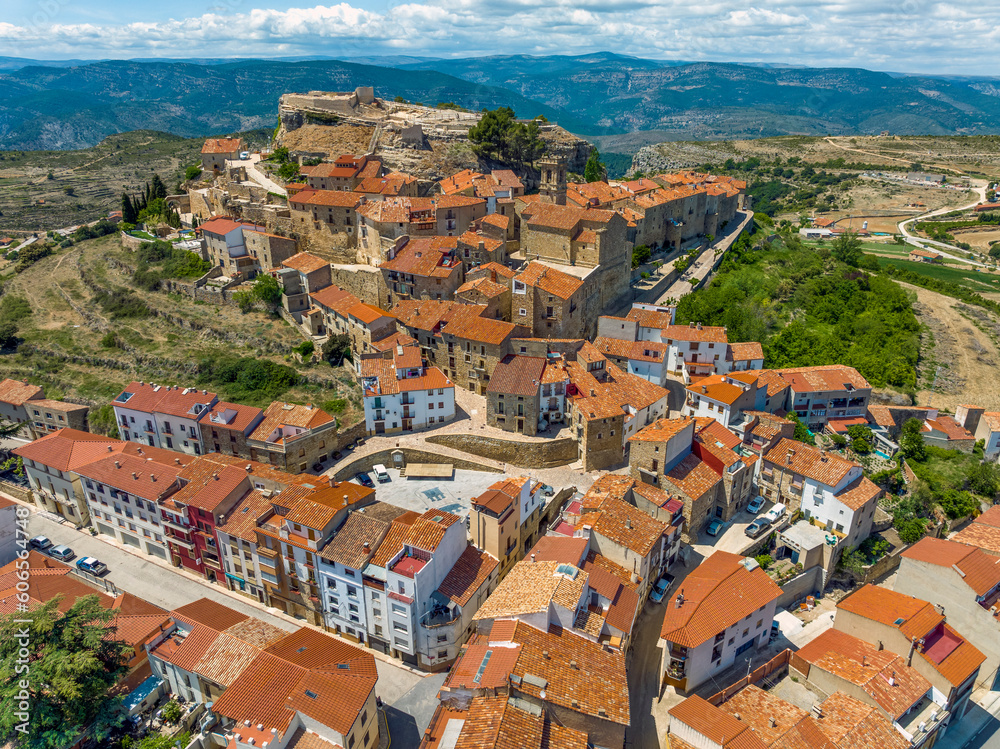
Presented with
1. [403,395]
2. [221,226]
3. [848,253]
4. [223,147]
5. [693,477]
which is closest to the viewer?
[693,477]

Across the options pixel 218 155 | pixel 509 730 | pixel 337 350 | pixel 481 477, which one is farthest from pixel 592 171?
pixel 509 730

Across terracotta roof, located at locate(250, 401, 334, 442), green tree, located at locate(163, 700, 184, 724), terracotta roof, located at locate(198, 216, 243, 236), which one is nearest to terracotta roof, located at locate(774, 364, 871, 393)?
terracotta roof, located at locate(250, 401, 334, 442)

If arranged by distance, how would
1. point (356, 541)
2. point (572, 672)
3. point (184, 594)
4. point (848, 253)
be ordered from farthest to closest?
point (848, 253)
point (184, 594)
point (356, 541)
point (572, 672)

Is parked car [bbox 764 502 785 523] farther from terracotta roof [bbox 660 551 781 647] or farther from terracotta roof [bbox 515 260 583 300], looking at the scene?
terracotta roof [bbox 515 260 583 300]

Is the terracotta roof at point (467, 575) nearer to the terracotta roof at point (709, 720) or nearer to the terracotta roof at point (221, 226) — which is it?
the terracotta roof at point (709, 720)

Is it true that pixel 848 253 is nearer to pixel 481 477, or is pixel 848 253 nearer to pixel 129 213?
pixel 481 477

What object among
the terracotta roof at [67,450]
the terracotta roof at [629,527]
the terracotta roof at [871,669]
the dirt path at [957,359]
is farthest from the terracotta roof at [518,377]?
the dirt path at [957,359]
